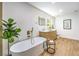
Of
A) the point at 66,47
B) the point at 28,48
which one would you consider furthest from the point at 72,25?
the point at 28,48

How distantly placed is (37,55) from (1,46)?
659mm

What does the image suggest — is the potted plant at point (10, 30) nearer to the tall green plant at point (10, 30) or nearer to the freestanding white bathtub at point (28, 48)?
the tall green plant at point (10, 30)

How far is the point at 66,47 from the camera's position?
85.7 inches

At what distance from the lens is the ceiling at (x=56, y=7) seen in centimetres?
215

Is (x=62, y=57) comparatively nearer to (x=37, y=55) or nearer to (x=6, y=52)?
(x=37, y=55)

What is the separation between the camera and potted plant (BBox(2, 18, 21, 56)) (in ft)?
6.97

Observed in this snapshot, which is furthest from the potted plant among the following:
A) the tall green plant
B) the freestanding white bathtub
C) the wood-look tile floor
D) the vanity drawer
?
the wood-look tile floor

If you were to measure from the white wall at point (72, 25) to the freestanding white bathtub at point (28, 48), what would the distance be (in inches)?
13.7

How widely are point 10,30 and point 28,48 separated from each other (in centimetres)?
Answer: 44

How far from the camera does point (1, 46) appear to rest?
219cm

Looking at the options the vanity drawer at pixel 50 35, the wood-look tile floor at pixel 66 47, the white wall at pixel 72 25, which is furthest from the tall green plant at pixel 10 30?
the white wall at pixel 72 25

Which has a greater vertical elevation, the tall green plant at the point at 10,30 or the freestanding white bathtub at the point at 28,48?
the tall green plant at the point at 10,30

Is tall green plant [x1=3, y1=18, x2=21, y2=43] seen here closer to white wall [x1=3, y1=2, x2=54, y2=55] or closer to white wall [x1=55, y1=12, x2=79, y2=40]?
white wall [x1=3, y1=2, x2=54, y2=55]

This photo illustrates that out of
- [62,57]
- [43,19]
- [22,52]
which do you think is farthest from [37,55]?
[43,19]
